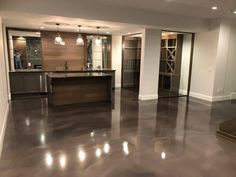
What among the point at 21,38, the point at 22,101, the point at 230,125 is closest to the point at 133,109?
the point at 230,125

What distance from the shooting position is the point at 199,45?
6.88 meters

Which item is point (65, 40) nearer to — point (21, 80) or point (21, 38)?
point (21, 38)

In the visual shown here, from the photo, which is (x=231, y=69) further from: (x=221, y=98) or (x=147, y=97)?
(x=147, y=97)

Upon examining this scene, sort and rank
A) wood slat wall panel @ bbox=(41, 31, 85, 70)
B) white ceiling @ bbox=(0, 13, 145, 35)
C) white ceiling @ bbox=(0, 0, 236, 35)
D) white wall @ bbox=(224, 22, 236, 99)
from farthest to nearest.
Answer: wood slat wall panel @ bbox=(41, 31, 85, 70) → white wall @ bbox=(224, 22, 236, 99) → white ceiling @ bbox=(0, 13, 145, 35) → white ceiling @ bbox=(0, 0, 236, 35)

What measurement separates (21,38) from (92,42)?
9.24 feet

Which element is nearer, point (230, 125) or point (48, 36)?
point (230, 125)

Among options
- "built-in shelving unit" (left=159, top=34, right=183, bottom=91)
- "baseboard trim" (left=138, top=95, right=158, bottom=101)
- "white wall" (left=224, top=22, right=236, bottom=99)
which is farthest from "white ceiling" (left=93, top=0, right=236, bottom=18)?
"baseboard trim" (left=138, top=95, right=158, bottom=101)

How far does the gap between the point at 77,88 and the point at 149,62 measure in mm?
2518

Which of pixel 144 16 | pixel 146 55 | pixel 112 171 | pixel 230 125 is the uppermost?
pixel 144 16

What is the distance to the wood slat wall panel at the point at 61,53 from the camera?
297 inches

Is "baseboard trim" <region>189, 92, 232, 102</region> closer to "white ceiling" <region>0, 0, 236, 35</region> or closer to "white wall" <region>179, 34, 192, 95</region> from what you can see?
"white wall" <region>179, 34, 192, 95</region>

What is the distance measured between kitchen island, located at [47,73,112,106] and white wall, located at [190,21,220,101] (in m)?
3.33

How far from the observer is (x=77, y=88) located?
594cm

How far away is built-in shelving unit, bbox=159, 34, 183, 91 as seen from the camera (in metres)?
7.59
